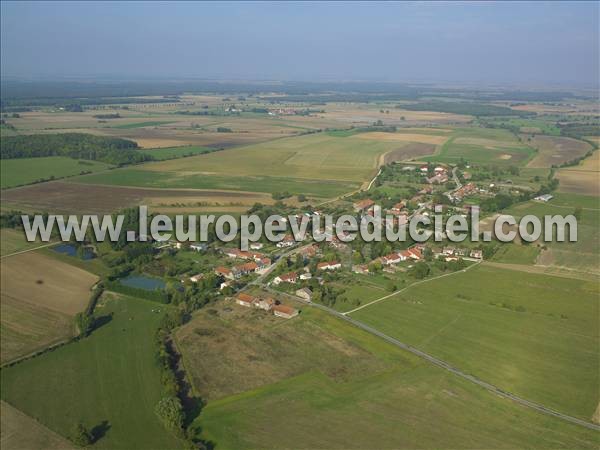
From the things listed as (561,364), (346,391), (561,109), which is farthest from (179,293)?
(561,109)

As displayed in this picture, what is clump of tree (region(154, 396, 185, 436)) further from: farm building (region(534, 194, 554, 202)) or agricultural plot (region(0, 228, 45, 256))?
farm building (region(534, 194, 554, 202))

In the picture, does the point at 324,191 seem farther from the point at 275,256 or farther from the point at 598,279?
the point at 598,279

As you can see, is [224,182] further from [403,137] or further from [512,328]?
[403,137]

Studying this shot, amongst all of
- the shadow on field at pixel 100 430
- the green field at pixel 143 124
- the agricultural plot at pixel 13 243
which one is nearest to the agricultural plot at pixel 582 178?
the agricultural plot at pixel 13 243

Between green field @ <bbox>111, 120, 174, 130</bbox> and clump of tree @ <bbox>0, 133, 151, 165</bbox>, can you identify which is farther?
green field @ <bbox>111, 120, 174, 130</bbox>

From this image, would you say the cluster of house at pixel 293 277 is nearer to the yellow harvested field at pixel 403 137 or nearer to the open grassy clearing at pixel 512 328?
the open grassy clearing at pixel 512 328

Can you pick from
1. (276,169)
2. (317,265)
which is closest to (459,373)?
(317,265)

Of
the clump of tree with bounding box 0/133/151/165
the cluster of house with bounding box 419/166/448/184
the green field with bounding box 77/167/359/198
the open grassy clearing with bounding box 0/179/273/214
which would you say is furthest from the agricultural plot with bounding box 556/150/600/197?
the clump of tree with bounding box 0/133/151/165
